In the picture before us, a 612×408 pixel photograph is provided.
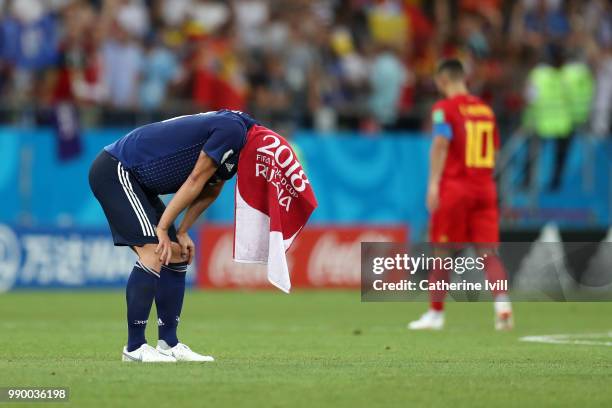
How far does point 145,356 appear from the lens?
926 cm

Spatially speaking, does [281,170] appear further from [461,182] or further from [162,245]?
[461,182]

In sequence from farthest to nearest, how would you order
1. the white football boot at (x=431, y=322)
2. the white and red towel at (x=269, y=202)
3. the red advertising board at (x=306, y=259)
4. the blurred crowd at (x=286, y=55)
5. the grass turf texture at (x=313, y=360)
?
the red advertising board at (x=306, y=259) < the blurred crowd at (x=286, y=55) < the white football boot at (x=431, y=322) < the white and red towel at (x=269, y=202) < the grass turf texture at (x=313, y=360)

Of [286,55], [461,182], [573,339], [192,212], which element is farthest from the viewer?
[286,55]

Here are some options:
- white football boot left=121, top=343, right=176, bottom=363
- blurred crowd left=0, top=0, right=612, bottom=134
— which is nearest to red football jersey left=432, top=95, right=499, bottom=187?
white football boot left=121, top=343, right=176, bottom=363

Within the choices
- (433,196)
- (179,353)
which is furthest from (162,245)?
(433,196)

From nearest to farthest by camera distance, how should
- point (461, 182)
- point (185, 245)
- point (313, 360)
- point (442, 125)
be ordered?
point (185, 245) < point (313, 360) < point (442, 125) < point (461, 182)

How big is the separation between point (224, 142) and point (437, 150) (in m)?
5.14

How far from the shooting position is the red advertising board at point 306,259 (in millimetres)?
21125

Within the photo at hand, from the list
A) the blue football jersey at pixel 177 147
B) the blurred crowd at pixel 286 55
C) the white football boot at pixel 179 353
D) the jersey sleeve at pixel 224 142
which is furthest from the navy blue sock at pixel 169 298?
the blurred crowd at pixel 286 55

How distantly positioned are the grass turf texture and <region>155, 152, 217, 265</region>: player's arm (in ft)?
2.69

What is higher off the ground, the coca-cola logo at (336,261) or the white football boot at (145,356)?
the coca-cola logo at (336,261)

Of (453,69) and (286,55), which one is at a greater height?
(286,55)

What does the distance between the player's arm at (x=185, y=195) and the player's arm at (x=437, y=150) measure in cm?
508

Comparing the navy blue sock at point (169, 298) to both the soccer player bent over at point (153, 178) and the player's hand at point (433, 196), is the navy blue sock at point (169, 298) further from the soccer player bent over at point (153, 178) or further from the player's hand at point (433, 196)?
the player's hand at point (433, 196)
